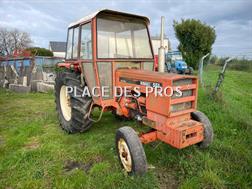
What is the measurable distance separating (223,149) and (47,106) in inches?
224

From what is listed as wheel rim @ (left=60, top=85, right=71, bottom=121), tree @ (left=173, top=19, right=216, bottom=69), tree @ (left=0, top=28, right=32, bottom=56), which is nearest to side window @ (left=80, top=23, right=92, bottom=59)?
wheel rim @ (left=60, top=85, right=71, bottom=121)

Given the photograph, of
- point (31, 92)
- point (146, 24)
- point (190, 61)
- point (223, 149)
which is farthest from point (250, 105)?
point (190, 61)

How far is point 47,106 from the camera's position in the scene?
743 centimetres

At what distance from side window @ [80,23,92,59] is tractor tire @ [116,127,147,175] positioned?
1.68 metres

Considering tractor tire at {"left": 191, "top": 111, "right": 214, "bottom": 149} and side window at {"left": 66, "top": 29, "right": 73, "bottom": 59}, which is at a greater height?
side window at {"left": 66, "top": 29, "right": 73, "bottom": 59}

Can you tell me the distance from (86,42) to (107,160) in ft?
7.24

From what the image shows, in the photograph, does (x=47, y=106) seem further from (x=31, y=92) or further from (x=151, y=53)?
(x=151, y=53)

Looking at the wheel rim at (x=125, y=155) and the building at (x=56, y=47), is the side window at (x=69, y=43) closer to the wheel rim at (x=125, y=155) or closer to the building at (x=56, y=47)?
the wheel rim at (x=125, y=155)

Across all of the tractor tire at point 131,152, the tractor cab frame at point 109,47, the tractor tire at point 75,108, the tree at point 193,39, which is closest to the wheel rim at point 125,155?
the tractor tire at point 131,152

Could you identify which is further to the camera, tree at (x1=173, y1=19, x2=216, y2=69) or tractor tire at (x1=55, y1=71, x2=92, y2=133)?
tree at (x1=173, y1=19, x2=216, y2=69)

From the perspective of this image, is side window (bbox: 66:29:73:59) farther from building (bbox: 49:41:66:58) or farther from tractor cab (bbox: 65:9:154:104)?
building (bbox: 49:41:66:58)

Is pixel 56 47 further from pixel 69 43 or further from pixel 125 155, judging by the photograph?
pixel 125 155

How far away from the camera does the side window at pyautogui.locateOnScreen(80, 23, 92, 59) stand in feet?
13.4

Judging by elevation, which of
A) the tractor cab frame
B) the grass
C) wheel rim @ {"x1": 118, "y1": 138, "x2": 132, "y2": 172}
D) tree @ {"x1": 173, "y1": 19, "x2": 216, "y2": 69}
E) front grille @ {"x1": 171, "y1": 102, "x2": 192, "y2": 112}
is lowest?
the grass
